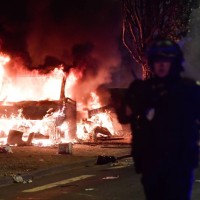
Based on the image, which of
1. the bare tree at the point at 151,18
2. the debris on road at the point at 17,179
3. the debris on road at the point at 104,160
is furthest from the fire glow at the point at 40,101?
the debris on road at the point at 17,179

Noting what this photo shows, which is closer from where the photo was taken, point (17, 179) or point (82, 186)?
point (82, 186)

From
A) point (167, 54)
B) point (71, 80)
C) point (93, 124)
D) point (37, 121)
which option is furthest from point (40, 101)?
point (167, 54)

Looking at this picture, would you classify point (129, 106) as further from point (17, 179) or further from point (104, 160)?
point (104, 160)

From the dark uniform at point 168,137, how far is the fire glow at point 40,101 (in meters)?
15.7

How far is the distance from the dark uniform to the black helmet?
8cm

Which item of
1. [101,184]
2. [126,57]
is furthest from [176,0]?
[101,184]

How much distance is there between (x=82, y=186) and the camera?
10102 millimetres

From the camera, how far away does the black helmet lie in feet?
14.4

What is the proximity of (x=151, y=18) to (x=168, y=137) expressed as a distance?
750 inches

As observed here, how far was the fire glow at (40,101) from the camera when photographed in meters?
21.6

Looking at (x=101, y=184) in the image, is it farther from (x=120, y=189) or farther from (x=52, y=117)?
(x=52, y=117)

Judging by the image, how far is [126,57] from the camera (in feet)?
115

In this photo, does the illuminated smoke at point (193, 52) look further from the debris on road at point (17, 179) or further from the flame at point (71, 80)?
the debris on road at point (17, 179)

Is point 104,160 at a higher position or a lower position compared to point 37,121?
lower
